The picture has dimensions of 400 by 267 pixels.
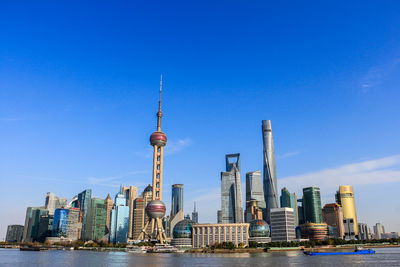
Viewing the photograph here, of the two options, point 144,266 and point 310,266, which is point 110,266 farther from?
point 310,266

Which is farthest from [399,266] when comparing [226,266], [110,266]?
[110,266]

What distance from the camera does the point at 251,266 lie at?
11412 centimetres

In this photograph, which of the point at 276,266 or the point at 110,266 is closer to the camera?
the point at 276,266

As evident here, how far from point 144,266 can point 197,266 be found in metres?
17.9

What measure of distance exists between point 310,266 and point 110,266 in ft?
223

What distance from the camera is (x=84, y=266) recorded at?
124 m

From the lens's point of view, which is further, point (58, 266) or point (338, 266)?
point (58, 266)

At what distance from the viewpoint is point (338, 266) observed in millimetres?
114688

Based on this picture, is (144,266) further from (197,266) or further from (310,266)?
(310,266)

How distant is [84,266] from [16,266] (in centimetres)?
2444

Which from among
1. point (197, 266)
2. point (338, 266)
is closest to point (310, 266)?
point (338, 266)

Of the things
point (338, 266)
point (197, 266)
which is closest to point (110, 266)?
point (197, 266)

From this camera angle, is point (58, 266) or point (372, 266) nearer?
point (372, 266)

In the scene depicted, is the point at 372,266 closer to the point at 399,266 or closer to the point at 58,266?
the point at 399,266
